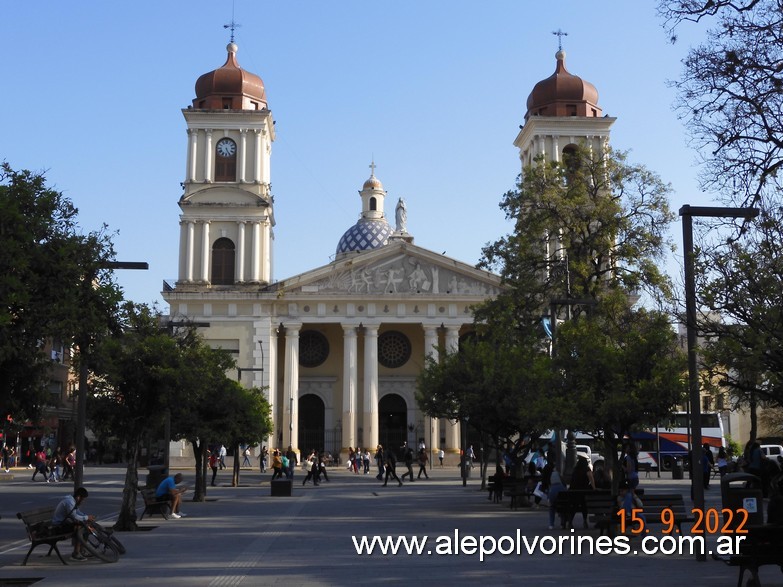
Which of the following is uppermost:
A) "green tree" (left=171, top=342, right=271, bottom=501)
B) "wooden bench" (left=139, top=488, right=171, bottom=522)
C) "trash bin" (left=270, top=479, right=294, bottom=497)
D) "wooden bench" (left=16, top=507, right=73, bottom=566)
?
"green tree" (left=171, top=342, right=271, bottom=501)

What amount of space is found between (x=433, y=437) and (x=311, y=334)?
11747mm

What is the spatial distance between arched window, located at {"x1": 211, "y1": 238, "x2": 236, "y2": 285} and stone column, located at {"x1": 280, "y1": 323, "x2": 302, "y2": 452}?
5024 mm

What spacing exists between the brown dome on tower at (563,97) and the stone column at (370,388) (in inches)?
695

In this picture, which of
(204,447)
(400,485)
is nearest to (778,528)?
(204,447)

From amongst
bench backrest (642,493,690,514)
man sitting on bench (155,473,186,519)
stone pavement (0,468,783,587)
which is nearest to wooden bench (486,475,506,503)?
stone pavement (0,468,783,587)

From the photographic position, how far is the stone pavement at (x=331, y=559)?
44.3 ft

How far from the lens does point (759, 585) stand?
39.4ft

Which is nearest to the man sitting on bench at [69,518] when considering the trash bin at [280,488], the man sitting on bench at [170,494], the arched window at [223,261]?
the man sitting on bench at [170,494]

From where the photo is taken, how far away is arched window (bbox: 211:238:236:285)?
66.3 m

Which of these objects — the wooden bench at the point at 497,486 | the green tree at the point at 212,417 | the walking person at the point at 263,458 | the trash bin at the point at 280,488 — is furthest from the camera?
the walking person at the point at 263,458

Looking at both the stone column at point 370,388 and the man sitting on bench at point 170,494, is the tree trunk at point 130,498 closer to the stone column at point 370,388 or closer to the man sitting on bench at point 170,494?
the man sitting on bench at point 170,494

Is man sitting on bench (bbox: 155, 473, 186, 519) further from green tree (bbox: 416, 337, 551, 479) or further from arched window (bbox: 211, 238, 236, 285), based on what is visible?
arched window (bbox: 211, 238, 236, 285)

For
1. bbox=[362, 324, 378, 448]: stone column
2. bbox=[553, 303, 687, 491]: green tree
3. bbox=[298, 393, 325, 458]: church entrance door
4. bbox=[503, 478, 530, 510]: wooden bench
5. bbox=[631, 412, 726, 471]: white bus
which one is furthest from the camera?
bbox=[298, 393, 325, 458]: church entrance door

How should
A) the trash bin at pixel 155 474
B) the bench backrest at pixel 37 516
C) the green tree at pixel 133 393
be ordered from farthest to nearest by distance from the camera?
the trash bin at pixel 155 474 < the green tree at pixel 133 393 < the bench backrest at pixel 37 516
